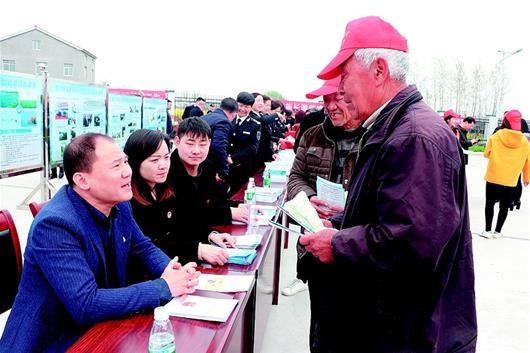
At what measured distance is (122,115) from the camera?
22.4 ft

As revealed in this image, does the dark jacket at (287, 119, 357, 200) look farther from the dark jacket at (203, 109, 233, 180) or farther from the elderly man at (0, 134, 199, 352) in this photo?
the dark jacket at (203, 109, 233, 180)

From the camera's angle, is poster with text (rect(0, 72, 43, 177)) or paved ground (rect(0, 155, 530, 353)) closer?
paved ground (rect(0, 155, 530, 353))

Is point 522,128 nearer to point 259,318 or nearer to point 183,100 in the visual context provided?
point 259,318

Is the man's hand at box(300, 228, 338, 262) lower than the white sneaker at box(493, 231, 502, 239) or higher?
higher

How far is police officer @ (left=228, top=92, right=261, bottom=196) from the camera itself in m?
5.20

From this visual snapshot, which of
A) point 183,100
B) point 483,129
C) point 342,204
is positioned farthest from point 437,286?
point 483,129

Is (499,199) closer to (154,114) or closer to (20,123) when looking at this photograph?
(20,123)

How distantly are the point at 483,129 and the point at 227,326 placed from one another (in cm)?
2202

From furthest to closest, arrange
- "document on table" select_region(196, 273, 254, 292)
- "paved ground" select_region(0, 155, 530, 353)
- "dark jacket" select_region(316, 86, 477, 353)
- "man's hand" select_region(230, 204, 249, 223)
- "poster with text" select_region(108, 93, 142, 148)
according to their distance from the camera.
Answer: "poster with text" select_region(108, 93, 142, 148)
"paved ground" select_region(0, 155, 530, 353)
"man's hand" select_region(230, 204, 249, 223)
"document on table" select_region(196, 273, 254, 292)
"dark jacket" select_region(316, 86, 477, 353)

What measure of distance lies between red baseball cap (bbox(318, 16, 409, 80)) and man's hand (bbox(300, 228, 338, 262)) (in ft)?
1.59

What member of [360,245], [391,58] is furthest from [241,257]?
[391,58]

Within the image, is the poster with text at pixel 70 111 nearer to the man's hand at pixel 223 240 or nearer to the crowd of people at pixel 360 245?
the man's hand at pixel 223 240

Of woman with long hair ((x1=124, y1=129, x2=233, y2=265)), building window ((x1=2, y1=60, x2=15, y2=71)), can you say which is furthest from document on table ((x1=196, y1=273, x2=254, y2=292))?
building window ((x1=2, y1=60, x2=15, y2=71))

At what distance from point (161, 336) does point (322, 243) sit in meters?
0.51
